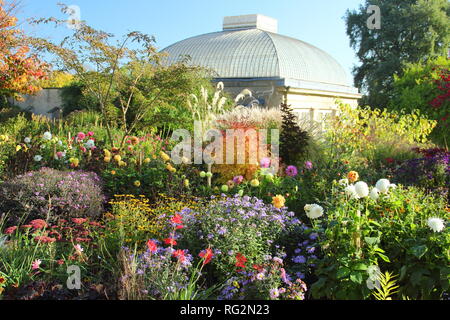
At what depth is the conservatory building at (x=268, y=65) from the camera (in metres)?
16.0

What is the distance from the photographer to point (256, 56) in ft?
62.5

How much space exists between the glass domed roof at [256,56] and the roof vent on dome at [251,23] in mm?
209

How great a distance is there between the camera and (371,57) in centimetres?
2995

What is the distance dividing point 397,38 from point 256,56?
13244 millimetres

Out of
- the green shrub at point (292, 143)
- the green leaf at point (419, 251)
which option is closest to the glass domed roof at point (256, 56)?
the green shrub at point (292, 143)

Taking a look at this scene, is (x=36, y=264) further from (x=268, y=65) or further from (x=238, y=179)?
(x=268, y=65)

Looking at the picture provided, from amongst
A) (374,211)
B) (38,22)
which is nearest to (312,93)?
(38,22)

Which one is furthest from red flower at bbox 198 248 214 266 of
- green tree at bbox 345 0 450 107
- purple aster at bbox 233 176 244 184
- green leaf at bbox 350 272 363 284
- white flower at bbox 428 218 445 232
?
green tree at bbox 345 0 450 107

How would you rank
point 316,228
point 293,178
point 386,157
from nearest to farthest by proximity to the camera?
point 316,228, point 293,178, point 386,157

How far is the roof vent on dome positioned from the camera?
22.6 metres

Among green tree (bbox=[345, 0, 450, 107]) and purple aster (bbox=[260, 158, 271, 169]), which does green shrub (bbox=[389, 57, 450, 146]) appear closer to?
green tree (bbox=[345, 0, 450, 107])

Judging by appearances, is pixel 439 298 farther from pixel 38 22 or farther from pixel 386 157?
pixel 38 22

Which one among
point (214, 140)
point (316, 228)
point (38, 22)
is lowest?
point (316, 228)
